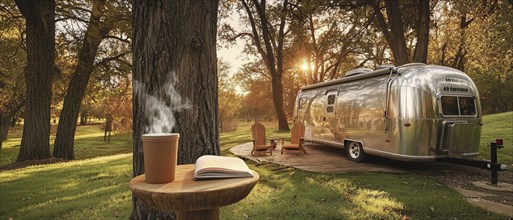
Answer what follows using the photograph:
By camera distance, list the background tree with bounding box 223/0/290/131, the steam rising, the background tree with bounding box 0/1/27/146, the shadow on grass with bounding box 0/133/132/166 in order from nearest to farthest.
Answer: the steam rising, the background tree with bounding box 0/1/27/146, the shadow on grass with bounding box 0/133/132/166, the background tree with bounding box 223/0/290/131

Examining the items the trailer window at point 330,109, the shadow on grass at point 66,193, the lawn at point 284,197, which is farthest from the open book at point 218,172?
the trailer window at point 330,109

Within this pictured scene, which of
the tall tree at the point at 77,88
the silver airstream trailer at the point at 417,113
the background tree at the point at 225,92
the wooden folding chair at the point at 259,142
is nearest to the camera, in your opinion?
the silver airstream trailer at the point at 417,113

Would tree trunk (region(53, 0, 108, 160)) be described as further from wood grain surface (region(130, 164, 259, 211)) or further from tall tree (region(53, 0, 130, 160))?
wood grain surface (region(130, 164, 259, 211))

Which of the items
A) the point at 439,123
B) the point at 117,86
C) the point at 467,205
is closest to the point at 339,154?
the point at 439,123

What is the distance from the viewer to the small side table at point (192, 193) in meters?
1.63

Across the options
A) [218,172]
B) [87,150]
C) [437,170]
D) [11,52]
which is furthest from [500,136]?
[87,150]

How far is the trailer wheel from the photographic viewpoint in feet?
27.7

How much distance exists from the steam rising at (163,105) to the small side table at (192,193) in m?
1.09

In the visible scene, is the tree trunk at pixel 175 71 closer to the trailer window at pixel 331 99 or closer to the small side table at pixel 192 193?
the small side table at pixel 192 193

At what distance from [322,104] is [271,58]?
997 centimetres

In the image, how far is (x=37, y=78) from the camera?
34.7ft

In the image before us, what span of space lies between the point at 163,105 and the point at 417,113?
5.91 meters

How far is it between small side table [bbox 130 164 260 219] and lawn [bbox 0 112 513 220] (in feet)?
8.27

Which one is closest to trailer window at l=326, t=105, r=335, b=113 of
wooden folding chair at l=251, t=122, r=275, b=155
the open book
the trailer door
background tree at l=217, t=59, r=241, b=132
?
the trailer door
